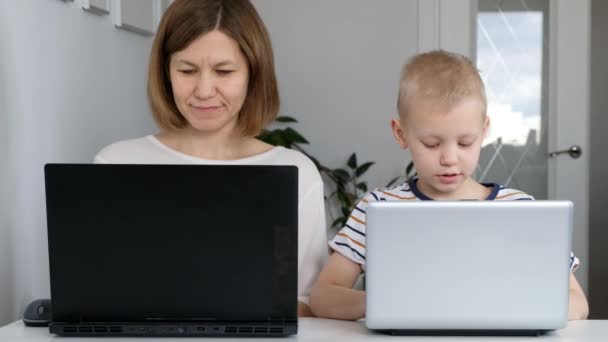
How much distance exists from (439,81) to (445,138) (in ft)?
0.34

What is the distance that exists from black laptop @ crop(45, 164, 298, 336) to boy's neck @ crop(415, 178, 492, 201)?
49 centimetres

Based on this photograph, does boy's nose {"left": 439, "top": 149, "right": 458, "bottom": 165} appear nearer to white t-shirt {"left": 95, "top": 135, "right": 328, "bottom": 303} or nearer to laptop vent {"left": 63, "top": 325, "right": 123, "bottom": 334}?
white t-shirt {"left": 95, "top": 135, "right": 328, "bottom": 303}

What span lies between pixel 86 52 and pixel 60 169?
1160 millimetres

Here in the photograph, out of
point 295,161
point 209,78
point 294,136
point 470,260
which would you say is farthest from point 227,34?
point 294,136

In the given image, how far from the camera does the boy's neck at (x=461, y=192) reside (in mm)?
1514

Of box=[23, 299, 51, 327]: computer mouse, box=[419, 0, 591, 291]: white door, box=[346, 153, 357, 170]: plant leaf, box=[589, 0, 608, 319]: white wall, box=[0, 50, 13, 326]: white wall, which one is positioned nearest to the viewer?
box=[23, 299, 51, 327]: computer mouse

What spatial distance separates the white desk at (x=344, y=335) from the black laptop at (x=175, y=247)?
0.11 ft

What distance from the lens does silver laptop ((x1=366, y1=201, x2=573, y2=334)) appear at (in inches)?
42.7

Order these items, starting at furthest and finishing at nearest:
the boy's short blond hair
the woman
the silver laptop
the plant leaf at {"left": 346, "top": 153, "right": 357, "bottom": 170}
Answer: the plant leaf at {"left": 346, "top": 153, "right": 357, "bottom": 170} < the woman < the boy's short blond hair < the silver laptop

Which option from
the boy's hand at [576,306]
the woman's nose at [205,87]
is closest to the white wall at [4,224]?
the woman's nose at [205,87]

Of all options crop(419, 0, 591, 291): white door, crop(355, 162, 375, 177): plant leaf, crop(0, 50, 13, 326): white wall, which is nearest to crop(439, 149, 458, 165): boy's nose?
crop(0, 50, 13, 326): white wall

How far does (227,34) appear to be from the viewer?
1.64m

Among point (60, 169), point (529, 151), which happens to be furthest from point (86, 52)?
point (529, 151)

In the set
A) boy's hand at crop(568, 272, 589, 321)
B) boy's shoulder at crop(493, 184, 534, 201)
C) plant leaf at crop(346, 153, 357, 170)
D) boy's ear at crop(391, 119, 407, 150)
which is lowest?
boy's hand at crop(568, 272, 589, 321)
